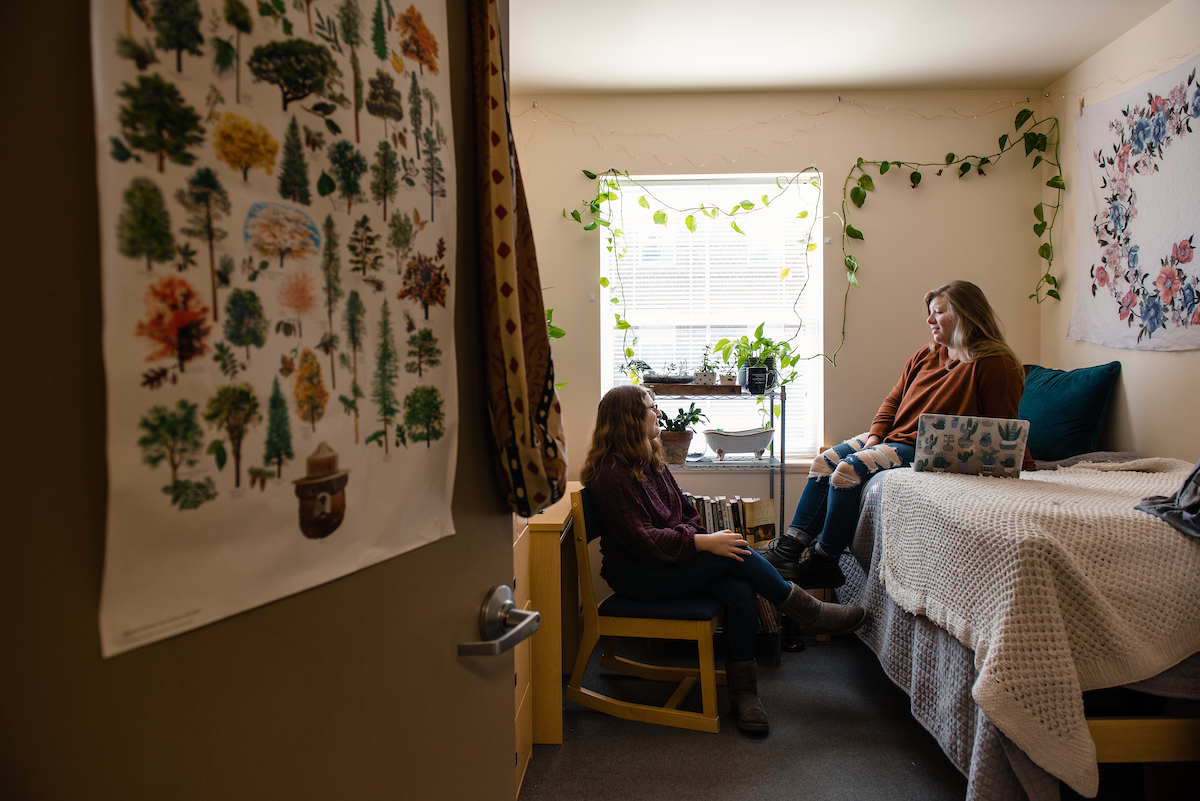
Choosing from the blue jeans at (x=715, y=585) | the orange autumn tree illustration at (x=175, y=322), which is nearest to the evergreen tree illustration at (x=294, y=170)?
the orange autumn tree illustration at (x=175, y=322)

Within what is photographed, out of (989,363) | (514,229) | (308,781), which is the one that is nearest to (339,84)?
(514,229)

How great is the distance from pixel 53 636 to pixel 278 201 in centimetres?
28

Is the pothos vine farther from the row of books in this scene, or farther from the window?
the row of books

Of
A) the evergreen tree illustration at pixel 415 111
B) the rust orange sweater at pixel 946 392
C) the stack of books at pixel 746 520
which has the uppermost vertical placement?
the evergreen tree illustration at pixel 415 111

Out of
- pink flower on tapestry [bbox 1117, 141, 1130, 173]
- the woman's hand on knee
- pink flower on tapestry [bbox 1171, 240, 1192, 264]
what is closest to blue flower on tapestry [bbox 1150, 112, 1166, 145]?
pink flower on tapestry [bbox 1117, 141, 1130, 173]

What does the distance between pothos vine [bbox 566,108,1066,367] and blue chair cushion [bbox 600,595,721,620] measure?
56.2 inches

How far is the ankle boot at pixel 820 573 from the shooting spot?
259 centimetres

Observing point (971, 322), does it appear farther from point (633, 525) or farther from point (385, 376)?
point (385, 376)

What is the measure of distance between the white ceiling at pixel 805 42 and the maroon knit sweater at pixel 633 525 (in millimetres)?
1767

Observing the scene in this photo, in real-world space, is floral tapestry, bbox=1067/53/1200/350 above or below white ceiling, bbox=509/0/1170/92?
below

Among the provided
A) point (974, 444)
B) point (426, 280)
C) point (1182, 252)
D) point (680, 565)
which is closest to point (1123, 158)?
point (1182, 252)

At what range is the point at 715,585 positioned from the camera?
7.23 feet

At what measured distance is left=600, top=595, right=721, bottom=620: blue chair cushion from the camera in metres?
2.09

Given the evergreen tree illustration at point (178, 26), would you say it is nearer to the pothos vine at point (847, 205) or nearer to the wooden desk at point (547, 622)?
the wooden desk at point (547, 622)
